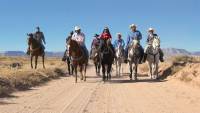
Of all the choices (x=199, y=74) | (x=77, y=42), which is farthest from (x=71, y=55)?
(x=199, y=74)

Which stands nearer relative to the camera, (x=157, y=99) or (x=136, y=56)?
(x=157, y=99)

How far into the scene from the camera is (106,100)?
18.2 metres

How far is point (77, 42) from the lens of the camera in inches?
1136

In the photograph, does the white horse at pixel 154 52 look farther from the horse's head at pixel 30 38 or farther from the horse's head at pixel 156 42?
the horse's head at pixel 30 38

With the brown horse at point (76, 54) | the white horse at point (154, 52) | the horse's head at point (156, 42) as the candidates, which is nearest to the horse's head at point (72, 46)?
the brown horse at point (76, 54)

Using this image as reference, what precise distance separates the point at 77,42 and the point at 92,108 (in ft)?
42.9

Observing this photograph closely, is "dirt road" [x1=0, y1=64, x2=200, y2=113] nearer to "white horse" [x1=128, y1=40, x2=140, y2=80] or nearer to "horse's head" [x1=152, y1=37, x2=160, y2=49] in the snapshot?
"white horse" [x1=128, y1=40, x2=140, y2=80]

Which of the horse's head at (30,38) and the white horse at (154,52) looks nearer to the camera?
the white horse at (154,52)

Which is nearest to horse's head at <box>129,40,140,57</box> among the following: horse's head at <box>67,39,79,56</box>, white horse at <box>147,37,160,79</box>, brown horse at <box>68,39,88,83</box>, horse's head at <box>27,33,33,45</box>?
white horse at <box>147,37,160,79</box>

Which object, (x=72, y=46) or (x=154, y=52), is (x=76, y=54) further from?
(x=154, y=52)

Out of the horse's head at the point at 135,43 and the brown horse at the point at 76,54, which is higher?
the horse's head at the point at 135,43

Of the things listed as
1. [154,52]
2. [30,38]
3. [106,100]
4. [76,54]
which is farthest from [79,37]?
[106,100]

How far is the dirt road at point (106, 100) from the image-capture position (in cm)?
1576

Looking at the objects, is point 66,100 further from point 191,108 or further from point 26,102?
point 191,108
